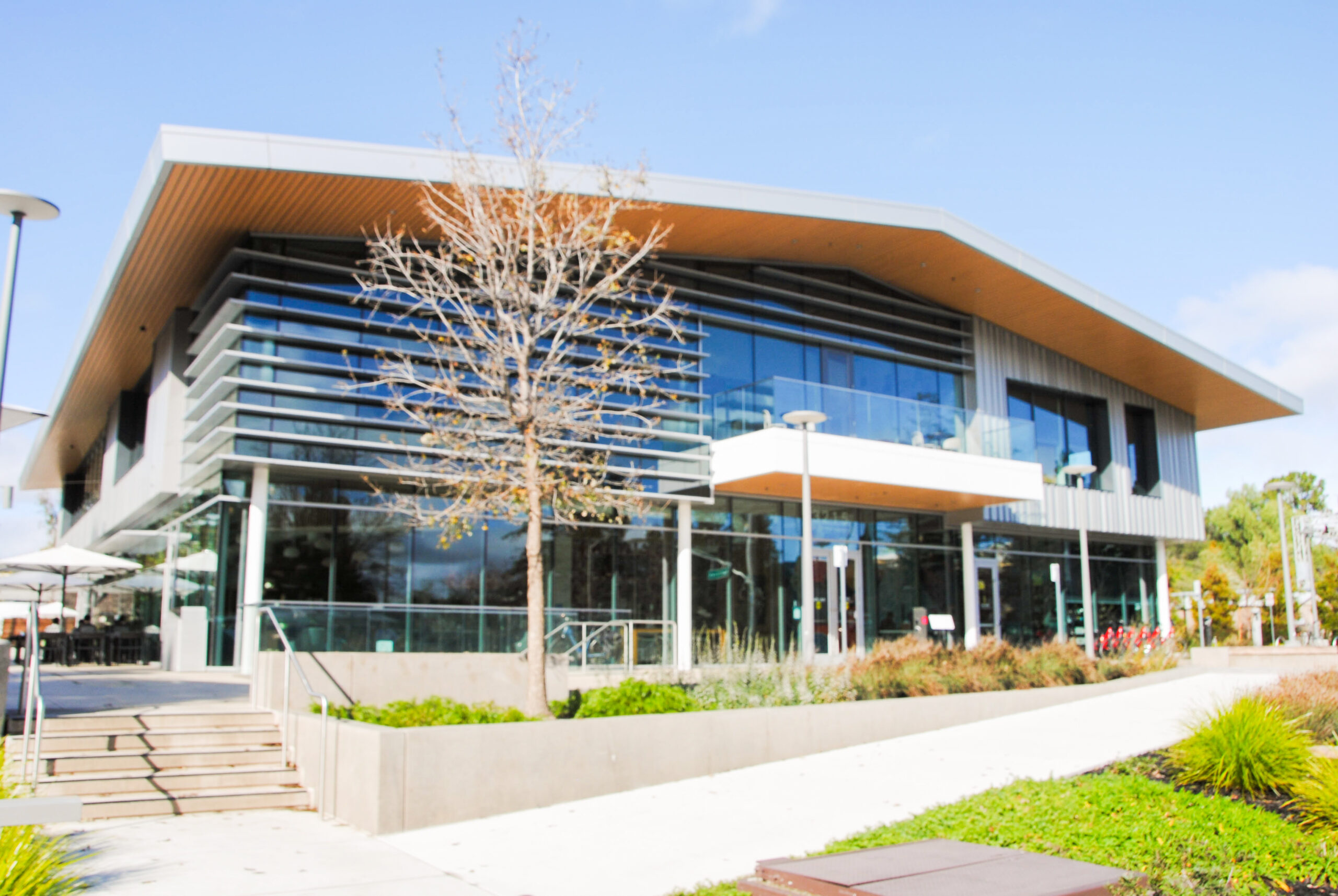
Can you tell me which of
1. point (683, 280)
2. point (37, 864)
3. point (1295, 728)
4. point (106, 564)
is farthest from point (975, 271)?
point (37, 864)

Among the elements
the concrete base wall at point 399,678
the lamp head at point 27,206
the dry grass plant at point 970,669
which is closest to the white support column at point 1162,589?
the dry grass plant at point 970,669

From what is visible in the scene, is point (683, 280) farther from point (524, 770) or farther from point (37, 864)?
point (37, 864)

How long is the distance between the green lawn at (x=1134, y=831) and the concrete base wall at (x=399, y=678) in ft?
19.3

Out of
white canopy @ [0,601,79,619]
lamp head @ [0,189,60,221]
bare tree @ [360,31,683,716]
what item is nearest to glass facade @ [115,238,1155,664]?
bare tree @ [360,31,683,716]

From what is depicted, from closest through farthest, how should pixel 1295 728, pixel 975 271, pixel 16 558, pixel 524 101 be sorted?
pixel 1295 728, pixel 524 101, pixel 16 558, pixel 975 271

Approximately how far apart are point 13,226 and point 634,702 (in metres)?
7.90

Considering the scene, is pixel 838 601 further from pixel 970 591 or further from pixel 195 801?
pixel 195 801

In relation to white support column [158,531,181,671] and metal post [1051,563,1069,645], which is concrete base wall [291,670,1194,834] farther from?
metal post [1051,563,1069,645]

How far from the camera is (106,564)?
18.7 m

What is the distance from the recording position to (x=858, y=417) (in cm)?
2016

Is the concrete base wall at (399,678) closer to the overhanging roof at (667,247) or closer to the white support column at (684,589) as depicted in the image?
the overhanging roof at (667,247)

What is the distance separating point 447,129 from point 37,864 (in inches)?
374

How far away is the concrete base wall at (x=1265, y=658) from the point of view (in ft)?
67.6

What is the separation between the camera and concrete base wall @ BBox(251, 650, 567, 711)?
1148 centimetres
